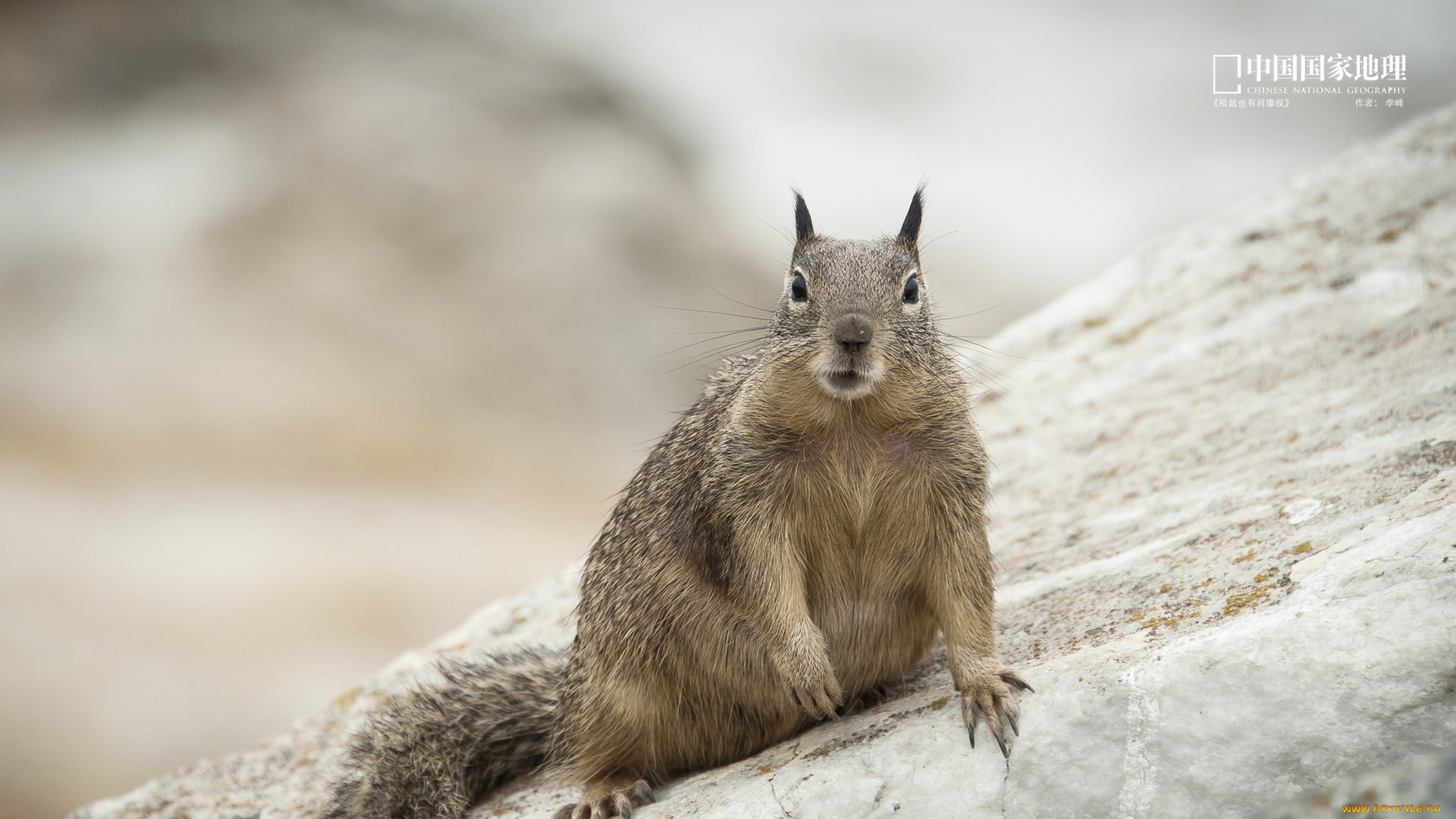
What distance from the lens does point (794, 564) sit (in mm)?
3785

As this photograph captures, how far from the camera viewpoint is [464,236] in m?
16.8

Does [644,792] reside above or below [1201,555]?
below

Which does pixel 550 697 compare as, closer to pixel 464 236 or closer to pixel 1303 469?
pixel 1303 469

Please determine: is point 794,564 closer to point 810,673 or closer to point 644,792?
point 810,673

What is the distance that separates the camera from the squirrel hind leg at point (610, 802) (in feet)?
12.7

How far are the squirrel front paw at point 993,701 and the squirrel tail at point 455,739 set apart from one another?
6.34 ft

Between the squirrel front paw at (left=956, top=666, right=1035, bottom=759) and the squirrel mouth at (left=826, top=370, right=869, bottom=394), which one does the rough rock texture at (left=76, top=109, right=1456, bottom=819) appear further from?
the squirrel mouth at (left=826, top=370, right=869, bottom=394)

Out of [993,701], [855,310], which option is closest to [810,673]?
[993,701]

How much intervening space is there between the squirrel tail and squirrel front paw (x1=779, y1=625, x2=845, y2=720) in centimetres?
128

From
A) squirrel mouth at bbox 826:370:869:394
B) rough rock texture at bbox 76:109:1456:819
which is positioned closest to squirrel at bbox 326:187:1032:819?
squirrel mouth at bbox 826:370:869:394

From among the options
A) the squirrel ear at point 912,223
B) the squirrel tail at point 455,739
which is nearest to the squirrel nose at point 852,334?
the squirrel ear at point 912,223

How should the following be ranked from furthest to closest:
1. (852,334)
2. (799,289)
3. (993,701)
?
(799,289) < (852,334) < (993,701)

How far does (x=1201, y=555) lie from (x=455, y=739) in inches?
120

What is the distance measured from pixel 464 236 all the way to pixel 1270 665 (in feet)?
50.3
